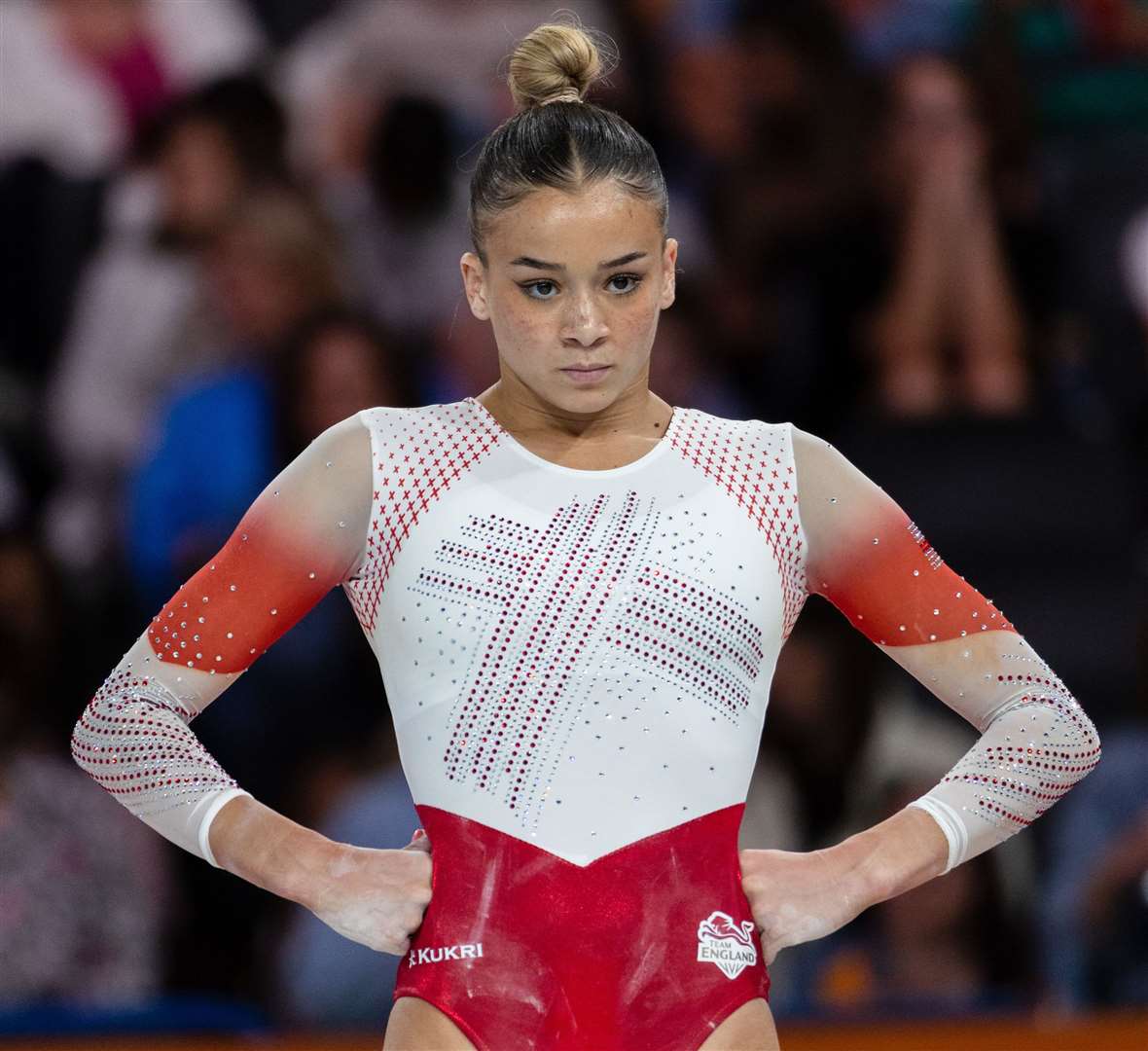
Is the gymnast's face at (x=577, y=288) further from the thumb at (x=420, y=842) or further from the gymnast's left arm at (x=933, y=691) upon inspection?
the thumb at (x=420, y=842)

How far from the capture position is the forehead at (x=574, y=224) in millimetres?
2287

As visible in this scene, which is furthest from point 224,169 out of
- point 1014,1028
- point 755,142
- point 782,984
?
point 1014,1028

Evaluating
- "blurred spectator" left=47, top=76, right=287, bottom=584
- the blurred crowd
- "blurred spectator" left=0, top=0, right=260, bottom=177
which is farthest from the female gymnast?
"blurred spectator" left=0, top=0, right=260, bottom=177

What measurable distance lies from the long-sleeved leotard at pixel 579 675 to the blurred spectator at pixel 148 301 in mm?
3161

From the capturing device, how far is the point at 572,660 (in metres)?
2.30

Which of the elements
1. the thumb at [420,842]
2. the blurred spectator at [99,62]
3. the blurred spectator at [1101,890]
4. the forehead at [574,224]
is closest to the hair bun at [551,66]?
the forehead at [574,224]

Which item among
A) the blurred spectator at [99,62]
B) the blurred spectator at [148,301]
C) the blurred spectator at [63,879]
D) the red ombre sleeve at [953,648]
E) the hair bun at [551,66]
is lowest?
the blurred spectator at [63,879]

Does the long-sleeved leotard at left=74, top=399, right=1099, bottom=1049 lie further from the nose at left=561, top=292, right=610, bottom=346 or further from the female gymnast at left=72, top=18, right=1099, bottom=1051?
the nose at left=561, top=292, right=610, bottom=346

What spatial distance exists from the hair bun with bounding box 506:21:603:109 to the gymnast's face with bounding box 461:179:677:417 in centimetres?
21

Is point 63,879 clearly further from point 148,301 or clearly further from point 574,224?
point 574,224

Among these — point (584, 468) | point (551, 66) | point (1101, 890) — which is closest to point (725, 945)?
point (584, 468)

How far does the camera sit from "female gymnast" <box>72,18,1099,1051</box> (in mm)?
2229

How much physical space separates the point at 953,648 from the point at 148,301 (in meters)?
3.62

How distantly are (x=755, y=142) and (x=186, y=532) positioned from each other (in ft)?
6.59
